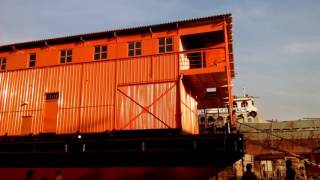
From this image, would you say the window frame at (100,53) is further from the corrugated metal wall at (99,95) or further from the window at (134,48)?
the window at (134,48)

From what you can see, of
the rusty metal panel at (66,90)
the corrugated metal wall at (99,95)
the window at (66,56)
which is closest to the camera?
the corrugated metal wall at (99,95)

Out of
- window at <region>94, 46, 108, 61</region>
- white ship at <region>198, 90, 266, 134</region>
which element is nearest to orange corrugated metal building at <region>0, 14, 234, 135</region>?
window at <region>94, 46, 108, 61</region>

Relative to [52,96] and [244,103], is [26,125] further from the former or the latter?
[244,103]

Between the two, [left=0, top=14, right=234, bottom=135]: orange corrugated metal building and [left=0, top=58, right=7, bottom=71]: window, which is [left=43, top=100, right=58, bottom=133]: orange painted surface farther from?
[left=0, top=58, right=7, bottom=71]: window

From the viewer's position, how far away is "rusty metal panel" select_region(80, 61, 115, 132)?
16.2 m

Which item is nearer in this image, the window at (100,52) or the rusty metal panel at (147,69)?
the rusty metal panel at (147,69)

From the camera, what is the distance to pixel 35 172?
50.6 ft

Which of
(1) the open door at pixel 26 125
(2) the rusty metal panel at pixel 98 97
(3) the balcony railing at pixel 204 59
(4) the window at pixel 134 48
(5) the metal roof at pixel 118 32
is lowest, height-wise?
(1) the open door at pixel 26 125

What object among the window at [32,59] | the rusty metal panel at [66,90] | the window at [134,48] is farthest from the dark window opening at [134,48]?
the window at [32,59]

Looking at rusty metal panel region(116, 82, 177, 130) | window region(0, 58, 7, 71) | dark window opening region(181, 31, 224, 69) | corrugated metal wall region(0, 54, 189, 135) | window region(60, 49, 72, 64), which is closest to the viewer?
rusty metal panel region(116, 82, 177, 130)

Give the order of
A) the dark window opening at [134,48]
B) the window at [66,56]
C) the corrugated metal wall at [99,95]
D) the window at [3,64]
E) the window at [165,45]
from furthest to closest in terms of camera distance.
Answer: the window at [3,64], the window at [66,56], the dark window opening at [134,48], the window at [165,45], the corrugated metal wall at [99,95]

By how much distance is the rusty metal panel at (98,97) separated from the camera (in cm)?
1623

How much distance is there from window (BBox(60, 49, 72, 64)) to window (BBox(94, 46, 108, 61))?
158 cm

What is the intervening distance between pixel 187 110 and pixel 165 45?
357cm
